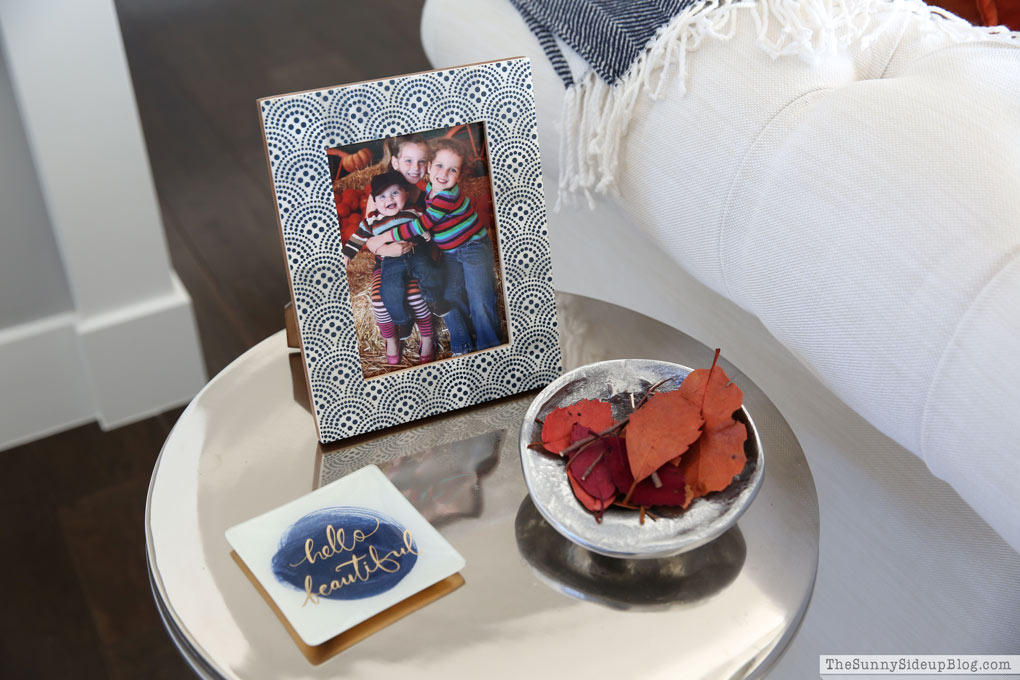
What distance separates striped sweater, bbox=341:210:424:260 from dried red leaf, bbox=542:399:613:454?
0.16 meters

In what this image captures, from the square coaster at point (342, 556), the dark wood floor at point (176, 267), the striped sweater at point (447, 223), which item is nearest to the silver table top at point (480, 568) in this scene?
the square coaster at point (342, 556)

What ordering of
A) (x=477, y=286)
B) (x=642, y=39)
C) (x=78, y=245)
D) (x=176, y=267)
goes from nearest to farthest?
(x=477, y=286) < (x=642, y=39) < (x=78, y=245) < (x=176, y=267)

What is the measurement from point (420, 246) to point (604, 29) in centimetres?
30

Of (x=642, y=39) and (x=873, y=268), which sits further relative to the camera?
(x=642, y=39)

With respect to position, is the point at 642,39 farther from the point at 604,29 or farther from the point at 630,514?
the point at 630,514

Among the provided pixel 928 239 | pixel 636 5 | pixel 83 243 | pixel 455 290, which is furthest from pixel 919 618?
pixel 83 243

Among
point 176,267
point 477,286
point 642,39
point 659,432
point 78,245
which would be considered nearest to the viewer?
point 659,432

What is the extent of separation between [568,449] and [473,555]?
0.27ft

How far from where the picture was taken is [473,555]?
1.71 feet

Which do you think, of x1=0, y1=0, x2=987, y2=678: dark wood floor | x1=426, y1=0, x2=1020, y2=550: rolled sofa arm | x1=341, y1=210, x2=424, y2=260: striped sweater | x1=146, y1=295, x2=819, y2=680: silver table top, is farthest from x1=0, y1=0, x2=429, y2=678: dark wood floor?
x1=426, y1=0, x2=1020, y2=550: rolled sofa arm

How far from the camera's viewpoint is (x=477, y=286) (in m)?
0.62

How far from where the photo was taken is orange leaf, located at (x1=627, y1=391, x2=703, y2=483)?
19.7 inches

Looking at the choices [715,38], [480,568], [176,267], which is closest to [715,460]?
[480,568]

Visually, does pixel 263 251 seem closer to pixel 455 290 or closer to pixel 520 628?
pixel 455 290
